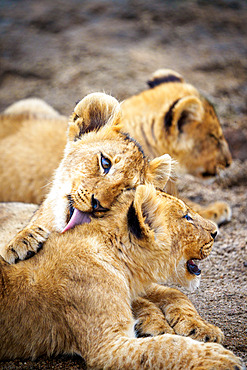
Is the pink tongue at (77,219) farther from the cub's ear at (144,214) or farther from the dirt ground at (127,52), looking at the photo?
the dirt ground at (127,52)

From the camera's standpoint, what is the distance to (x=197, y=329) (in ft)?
9.78

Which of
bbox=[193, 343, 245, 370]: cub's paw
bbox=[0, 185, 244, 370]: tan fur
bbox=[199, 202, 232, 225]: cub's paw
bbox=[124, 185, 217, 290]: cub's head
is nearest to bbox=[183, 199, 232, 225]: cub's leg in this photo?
bbox=[199, 202, 232, 225]: cub's paw

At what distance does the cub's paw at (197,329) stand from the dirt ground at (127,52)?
11.2ft

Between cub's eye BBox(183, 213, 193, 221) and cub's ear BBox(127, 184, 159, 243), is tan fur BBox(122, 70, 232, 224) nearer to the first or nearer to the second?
cub's eye BBox(183, 213, 193, 221)

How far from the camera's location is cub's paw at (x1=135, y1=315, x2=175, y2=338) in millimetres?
2986

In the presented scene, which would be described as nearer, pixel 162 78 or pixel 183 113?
pixel 183 113

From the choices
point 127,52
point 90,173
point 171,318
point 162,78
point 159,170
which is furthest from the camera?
point 127,52

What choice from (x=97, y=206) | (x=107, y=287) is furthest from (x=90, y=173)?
(x=107, y=287)

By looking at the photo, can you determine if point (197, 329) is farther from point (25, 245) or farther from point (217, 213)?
point (217, 213)

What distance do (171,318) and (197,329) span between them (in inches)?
8.4

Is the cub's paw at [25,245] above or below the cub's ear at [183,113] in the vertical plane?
above

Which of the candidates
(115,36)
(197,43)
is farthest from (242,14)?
(115,36)

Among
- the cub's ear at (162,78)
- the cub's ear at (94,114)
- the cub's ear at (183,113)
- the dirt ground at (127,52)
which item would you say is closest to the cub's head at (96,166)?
the cub's ear at (94,114)

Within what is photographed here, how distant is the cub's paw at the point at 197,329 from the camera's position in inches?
115
